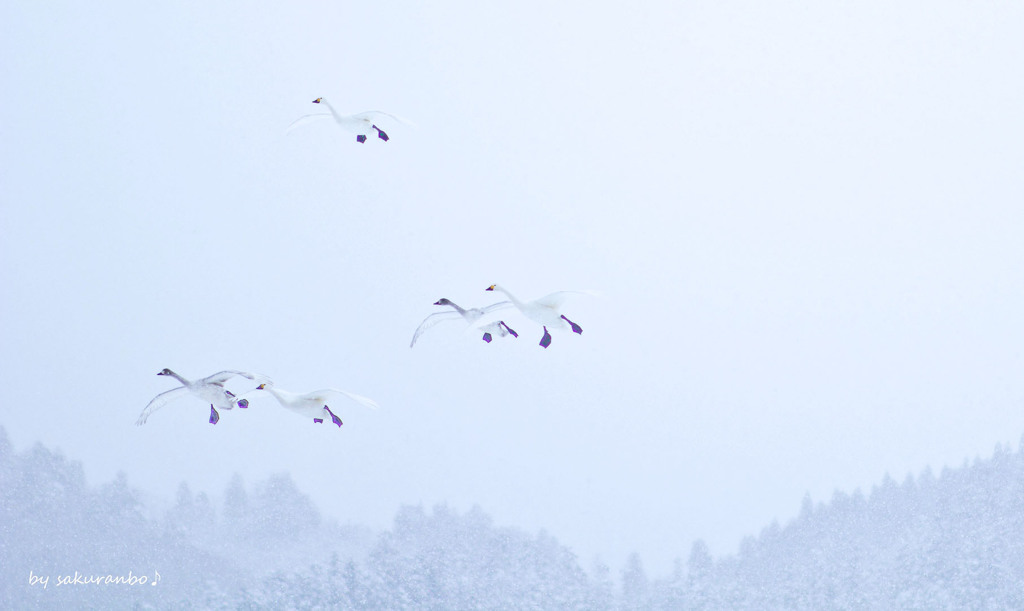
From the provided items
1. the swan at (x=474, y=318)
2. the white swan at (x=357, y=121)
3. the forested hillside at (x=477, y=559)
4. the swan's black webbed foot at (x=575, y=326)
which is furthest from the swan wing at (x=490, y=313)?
the forested hillside at (x=477, y=559)

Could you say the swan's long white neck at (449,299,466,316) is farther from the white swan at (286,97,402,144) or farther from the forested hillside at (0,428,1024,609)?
the forested hillside at (0,428,1024,609)

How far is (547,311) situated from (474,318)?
4.04 feet

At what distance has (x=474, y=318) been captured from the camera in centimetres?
1479

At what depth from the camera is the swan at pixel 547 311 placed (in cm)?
1399

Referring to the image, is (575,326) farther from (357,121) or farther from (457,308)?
(357,121)

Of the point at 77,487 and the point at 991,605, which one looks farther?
the point at 77,487

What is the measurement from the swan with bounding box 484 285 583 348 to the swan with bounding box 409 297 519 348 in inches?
12.5

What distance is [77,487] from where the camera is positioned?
4600cm

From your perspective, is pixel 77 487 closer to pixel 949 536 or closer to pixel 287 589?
pixel 287 589

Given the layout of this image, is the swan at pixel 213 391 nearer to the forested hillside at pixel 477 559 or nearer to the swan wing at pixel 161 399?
the swan wing at pixel 161 399

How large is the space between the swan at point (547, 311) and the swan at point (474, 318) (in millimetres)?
318

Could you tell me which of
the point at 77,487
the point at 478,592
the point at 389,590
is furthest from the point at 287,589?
the point at 77,487

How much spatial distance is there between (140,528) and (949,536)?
35753mm

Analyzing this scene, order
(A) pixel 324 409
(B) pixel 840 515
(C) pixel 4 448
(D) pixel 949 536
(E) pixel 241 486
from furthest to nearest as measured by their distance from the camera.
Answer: (E) pixel 241 486
(C) pixel 4 448
(B) pixel 840 515
(D) pixel 949 536
(A) pixel 324 409
